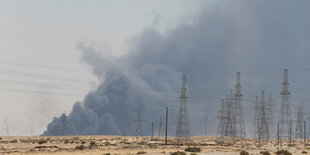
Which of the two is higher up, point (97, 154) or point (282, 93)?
point (282, 93)

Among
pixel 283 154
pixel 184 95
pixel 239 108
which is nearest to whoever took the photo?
pixel 283 154

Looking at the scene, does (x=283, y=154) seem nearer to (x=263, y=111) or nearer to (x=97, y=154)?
(x=97, y=154)

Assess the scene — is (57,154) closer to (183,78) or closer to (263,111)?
(183,78)

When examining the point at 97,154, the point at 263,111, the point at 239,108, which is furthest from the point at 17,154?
the point at 263,111

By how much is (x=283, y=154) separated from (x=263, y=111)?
7157cm

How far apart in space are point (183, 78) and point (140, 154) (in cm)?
4509

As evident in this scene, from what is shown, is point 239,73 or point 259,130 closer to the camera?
point 239,73

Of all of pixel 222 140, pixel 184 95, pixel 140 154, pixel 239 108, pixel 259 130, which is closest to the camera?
pixel 140 154

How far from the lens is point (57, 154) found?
6506 cm

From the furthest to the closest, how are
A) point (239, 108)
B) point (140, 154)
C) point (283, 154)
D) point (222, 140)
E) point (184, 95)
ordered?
point (222, 140), point (239, 108), point (184, 95), point (283, 154), point (140, 154)

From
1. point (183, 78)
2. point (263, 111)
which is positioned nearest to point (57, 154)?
point (183, 78)

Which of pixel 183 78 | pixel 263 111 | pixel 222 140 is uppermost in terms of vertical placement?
pixel 183 78

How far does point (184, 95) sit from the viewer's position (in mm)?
103188

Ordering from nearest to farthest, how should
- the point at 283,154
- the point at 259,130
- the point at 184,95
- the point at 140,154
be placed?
the point at 140,154, the point at 283,154, the point at 184,95, the point at 259,130
